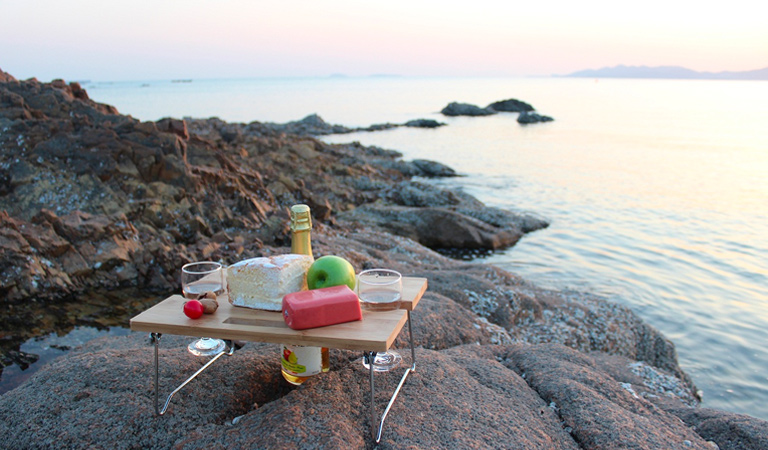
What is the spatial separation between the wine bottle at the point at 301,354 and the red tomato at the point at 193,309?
678 millimetres

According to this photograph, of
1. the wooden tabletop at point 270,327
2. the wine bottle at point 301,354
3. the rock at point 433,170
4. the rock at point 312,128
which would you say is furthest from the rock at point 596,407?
the rock at point 312,128

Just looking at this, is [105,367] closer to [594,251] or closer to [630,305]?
[630,305]

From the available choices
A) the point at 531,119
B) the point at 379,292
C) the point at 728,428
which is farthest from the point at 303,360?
the point at 531,119

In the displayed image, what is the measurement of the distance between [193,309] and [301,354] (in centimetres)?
84

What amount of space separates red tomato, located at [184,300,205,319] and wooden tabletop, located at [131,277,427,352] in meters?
0.04

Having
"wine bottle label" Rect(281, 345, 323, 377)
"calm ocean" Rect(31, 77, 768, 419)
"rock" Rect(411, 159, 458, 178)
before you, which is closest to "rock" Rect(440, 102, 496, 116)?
"calm ocean" Rect(31, 77, 768, 419)

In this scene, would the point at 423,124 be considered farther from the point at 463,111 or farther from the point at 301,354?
the point at 301,354

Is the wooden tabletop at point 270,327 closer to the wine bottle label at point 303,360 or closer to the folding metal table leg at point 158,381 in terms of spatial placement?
the folding metal table leg at point 158,381

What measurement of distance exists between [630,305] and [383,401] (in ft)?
29.6

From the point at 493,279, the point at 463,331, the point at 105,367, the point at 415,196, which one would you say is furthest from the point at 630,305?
the point at 105,367

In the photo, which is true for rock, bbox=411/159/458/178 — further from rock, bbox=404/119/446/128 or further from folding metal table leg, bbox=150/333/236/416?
rock, bbox=404/119/446/128

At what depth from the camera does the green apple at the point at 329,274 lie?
141 inches

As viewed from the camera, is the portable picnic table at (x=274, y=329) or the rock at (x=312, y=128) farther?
the rock at (x=312, y=128)

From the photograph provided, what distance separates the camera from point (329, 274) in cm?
359
